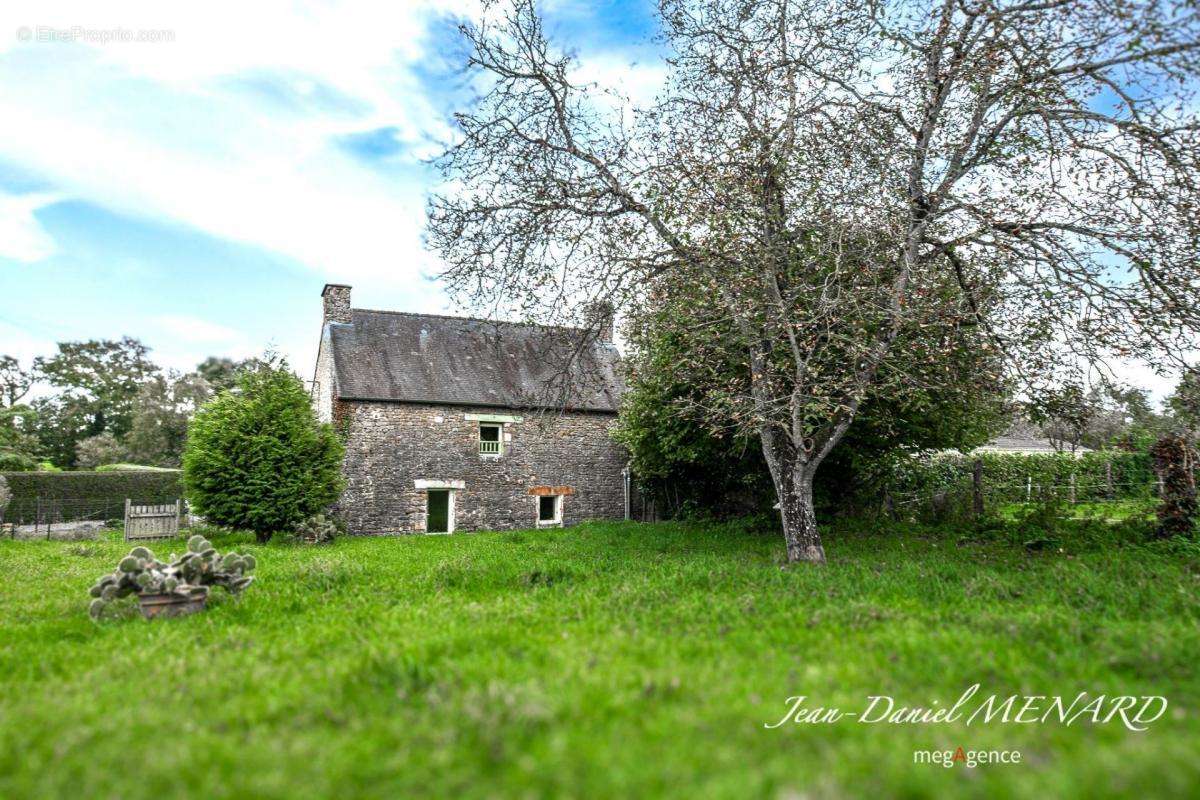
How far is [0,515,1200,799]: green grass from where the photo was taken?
3.18 meters

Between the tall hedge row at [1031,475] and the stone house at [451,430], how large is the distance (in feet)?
29.5

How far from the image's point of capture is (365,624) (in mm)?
6676

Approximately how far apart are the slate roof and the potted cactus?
14.9 metres

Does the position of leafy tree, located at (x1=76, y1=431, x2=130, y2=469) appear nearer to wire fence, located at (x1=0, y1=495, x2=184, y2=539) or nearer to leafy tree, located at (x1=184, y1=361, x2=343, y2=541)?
wire fence, located at (x1=0, y1=495, x2=184, y2=539)


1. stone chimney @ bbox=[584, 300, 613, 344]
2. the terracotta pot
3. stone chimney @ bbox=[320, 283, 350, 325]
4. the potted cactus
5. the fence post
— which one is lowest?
the terracotta pot

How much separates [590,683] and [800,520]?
7507 mm

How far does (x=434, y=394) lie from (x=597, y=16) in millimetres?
14955

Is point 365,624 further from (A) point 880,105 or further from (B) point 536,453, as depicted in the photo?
(B) point 536,453

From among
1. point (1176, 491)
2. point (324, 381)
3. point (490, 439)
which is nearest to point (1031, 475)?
point (1176, 491)

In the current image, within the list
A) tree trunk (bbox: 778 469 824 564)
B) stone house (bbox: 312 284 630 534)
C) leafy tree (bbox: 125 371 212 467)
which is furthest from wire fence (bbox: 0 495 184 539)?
tree trunk (bbox: 778 469 824 564)

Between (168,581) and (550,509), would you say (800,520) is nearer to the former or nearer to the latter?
(168,581)

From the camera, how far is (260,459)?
18.6 m

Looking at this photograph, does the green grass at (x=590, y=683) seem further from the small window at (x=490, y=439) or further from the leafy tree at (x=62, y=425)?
the leafy tree at (x=62, y=425)

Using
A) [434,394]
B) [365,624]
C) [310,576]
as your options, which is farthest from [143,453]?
[365,624]
